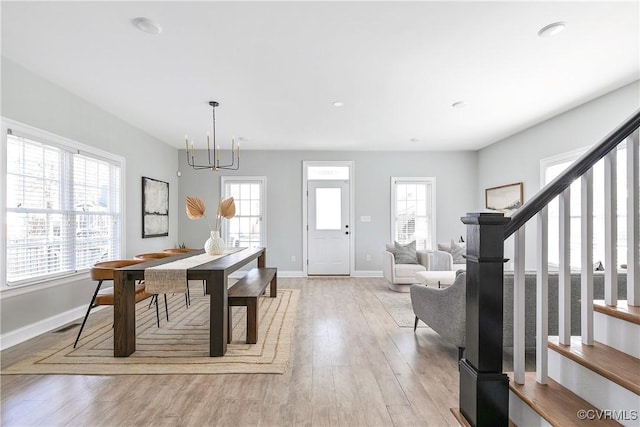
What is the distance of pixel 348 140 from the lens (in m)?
5.62

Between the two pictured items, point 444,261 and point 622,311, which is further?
point 444,261

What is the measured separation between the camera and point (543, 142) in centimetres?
451

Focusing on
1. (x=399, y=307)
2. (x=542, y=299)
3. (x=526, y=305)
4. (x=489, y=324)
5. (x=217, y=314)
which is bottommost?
(x=399, y=307)

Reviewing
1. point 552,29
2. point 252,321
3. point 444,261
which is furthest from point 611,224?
point 444,261

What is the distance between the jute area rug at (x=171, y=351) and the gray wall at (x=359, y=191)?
285 centimetres

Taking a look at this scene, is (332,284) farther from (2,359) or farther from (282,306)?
(2,359)

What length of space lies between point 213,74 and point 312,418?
2981 millimetres

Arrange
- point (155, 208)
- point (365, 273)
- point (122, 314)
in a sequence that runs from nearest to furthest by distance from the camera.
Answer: point (122, 314)
point (155, 208)
point (365, 273)

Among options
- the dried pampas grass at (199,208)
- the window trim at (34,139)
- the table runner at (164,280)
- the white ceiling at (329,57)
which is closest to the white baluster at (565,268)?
the white ceiling at (329,57)

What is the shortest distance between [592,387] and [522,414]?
0.97ft

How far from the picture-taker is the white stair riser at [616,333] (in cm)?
134

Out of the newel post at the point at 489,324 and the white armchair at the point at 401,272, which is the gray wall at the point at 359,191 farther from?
the newel post at the point at 489,324

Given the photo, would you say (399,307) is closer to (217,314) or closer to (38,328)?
(217,314)

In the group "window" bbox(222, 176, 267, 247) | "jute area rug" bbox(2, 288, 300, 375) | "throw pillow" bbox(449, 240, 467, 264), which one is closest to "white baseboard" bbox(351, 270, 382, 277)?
"throw pillow" bbox(449, 240, 467, 264)
